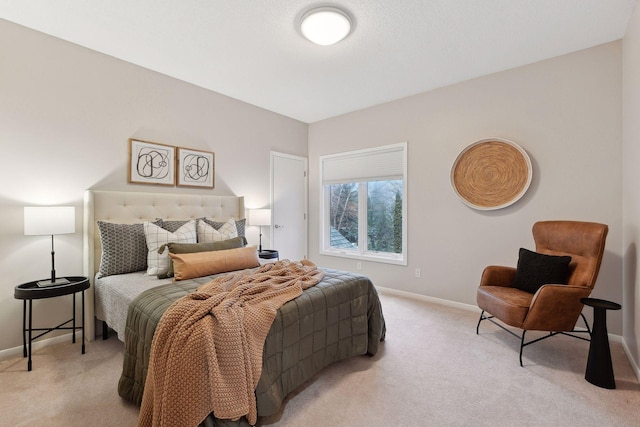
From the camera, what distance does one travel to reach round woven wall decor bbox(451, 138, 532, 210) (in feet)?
9.95

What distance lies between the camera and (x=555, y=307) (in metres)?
2.15

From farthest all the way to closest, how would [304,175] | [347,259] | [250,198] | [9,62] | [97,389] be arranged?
[304,175], [347,259], [250,198], [9,62], [97,389]

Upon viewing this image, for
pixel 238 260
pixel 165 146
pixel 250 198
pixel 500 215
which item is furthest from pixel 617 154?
pixel 165 146

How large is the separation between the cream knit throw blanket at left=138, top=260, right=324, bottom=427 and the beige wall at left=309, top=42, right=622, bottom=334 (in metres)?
2.64

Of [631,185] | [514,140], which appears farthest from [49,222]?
[631,185]

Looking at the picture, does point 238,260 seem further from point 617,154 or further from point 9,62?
point 617,154

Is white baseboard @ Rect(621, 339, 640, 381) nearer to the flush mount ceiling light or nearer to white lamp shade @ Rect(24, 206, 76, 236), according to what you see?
the flush mount ceiling light

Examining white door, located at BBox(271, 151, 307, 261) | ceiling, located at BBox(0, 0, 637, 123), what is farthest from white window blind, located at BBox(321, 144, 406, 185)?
ceiling, located at BBox(0, 0, 637, 123)

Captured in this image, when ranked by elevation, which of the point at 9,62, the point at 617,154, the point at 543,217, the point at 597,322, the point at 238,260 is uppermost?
the point at 9,62

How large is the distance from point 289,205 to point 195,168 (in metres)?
1.60

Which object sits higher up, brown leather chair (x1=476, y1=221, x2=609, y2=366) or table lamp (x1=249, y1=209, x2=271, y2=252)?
table lamp (x1=249, y1=209, x2=271, y2=252)

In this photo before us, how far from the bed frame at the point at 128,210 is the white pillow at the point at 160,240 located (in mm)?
353

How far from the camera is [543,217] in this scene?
2.95 m

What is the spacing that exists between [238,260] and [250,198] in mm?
1635
